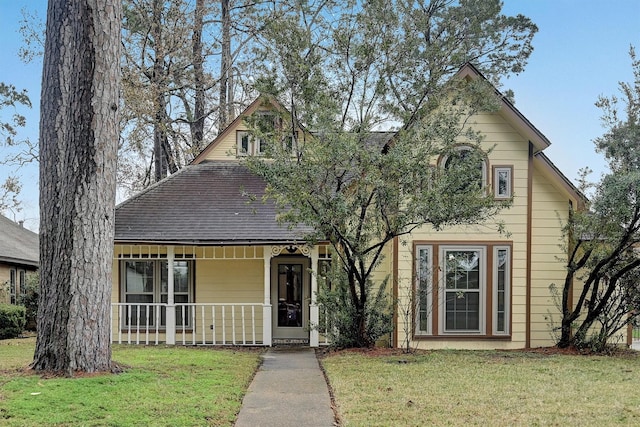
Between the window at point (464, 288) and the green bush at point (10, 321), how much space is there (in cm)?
1126

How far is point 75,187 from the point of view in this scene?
729 centimetres

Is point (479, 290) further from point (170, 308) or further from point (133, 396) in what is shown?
point (133, 396)

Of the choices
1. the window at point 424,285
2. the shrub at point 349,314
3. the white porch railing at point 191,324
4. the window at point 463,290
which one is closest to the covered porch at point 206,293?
the white porch railing at point 191,324

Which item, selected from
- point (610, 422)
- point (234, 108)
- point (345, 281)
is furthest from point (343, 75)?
point (234, 108)

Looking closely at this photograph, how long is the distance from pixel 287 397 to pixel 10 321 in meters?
11.8

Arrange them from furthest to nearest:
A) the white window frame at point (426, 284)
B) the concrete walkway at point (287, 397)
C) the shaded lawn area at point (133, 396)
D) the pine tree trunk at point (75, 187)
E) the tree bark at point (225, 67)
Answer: the tree bark at point (225, 67) → the white window frame at point (426, 284) → the pine tree trunk at point (75, 187) → the concrete walkway at point (287, 397) → the shaded lawn area at point (133, 396)

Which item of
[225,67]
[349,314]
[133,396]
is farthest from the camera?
[225,67]

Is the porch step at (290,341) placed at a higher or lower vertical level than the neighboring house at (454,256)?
lower

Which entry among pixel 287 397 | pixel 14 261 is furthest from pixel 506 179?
pixel 14 261

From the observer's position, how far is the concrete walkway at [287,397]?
5586 mm

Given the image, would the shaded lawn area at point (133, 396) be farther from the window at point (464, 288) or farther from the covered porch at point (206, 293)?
the window at point (464, 288)

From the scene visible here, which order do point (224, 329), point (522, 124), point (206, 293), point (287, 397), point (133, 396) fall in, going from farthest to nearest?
1. point (206, 293)
2. point (224, 329)
3. point (522, 124)
4. point (287, 397)
5. point (133, 396)

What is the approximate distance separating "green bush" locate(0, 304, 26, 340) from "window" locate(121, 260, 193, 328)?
434cm

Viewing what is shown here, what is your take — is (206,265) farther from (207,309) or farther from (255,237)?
(255,237)
